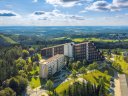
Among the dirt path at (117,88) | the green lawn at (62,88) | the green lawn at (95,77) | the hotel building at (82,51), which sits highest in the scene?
the hotel building at (82,51)

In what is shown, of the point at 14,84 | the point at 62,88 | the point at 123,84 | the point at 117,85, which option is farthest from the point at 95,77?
the point at 14,84

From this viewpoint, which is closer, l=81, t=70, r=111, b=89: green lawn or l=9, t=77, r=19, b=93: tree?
l=9, t=77, r=19, b=93: tree

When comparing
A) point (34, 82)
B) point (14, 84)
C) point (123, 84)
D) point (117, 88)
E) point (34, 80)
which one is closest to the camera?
point (14, 84)

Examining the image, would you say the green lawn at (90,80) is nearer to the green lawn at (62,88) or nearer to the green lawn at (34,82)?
the green lawn at (62,88)

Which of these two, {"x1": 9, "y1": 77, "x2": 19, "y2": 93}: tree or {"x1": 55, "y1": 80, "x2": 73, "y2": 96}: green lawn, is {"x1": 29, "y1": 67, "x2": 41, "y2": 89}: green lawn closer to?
{"x1": 9, "y1": 77, "x2": 19, "y2": 93}: tree

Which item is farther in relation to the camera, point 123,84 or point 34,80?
point 34,80

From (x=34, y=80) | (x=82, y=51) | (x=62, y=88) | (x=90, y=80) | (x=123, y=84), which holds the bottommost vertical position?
(x=123, y=84)

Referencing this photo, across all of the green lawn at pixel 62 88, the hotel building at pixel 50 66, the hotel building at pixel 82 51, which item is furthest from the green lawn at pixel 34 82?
the hotel building at pixel 82 51

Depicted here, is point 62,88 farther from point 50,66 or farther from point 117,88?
point 117,88

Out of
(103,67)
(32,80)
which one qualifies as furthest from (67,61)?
(32,80)

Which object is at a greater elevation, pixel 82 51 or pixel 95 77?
pixel 82 51

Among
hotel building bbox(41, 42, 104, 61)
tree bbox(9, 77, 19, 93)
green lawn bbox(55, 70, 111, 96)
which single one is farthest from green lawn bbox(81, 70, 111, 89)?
tree bbox(9, 77, 19, 93)
